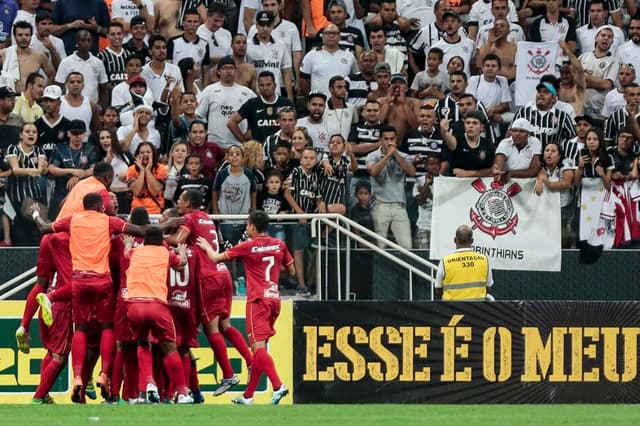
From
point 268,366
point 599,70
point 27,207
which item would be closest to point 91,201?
point 268,366

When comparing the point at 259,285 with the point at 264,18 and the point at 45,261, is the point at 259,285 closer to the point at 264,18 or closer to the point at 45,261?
the point at 45,261

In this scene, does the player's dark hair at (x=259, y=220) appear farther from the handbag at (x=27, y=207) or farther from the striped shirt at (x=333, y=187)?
the handbag at (x=27, y=207)

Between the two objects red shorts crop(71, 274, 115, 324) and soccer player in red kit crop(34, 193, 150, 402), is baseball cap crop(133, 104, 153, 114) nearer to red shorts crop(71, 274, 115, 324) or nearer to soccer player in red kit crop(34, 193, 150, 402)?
soccer player in red kit crop(34, 193, 150, 402)

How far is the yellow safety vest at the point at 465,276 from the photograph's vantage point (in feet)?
54.5

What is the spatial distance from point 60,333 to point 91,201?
1.40 m

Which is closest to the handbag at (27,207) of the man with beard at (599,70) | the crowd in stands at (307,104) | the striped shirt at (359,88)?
the crowd in stands at (307,104)

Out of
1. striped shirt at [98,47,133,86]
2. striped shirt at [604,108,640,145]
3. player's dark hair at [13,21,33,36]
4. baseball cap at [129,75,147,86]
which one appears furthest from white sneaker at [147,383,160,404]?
striped shirt at [604,108,640,145]

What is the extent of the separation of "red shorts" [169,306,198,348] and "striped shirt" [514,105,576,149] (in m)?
6.25

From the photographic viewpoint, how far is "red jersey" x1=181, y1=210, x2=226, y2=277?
613 inches

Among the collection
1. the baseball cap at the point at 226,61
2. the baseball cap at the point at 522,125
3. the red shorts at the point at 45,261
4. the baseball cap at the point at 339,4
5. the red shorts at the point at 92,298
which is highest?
the baseball cap at the point at 339,4

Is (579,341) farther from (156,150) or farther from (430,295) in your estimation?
(156,150)

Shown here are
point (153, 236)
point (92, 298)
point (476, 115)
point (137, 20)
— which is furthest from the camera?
point (137, 20)

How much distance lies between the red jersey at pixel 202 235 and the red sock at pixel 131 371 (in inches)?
45.2

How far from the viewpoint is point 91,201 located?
14.7m
